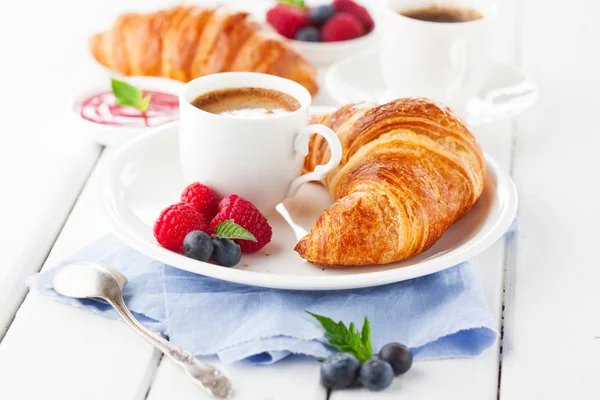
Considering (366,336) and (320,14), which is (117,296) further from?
(320,14)

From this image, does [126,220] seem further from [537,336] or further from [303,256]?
[537,336]

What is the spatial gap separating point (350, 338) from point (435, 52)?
1035mm

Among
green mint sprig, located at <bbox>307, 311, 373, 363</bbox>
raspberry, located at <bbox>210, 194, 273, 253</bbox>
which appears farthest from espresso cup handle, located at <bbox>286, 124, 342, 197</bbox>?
green mint sprig, located at <bbox>307, 311, 373, 363</bbox>

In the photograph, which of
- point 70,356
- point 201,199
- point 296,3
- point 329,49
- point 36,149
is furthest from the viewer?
point 296,3

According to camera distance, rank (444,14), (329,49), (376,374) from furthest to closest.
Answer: (329,49)
(444,14)
(376,374)

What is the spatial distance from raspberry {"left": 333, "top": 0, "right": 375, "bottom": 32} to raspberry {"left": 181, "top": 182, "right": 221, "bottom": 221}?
1.16 meters

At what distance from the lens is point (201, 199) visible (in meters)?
1.67

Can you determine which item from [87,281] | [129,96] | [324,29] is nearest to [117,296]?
[87,281]

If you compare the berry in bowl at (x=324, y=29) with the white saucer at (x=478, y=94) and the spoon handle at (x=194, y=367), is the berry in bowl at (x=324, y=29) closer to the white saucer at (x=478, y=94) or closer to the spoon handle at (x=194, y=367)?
the white saucer at (x=478, y=94)

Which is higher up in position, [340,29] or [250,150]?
[250,150]

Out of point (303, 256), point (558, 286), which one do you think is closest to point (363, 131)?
point (303, 256)

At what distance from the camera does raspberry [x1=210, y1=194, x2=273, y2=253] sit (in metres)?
1.59

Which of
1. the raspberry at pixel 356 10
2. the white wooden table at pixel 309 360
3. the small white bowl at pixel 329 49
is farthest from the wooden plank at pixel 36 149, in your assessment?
the raspberry at pixel 356 10

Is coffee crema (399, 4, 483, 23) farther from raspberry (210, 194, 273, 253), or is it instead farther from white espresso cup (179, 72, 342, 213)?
raspberry (210, 194, 273, 253)
